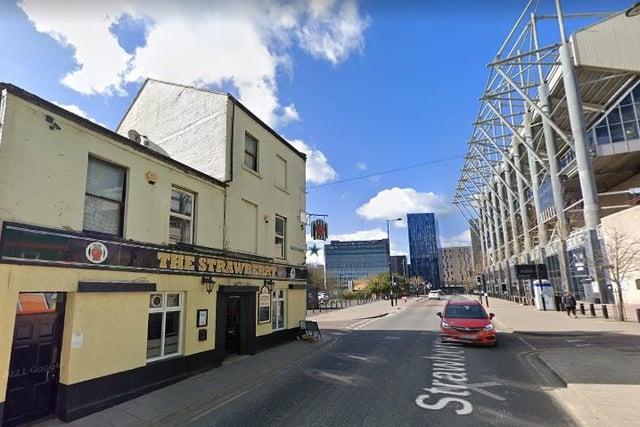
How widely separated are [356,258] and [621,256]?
12509 centimetres

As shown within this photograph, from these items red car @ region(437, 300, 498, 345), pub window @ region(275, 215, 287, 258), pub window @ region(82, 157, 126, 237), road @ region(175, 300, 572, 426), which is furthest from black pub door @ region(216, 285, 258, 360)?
red car @ region(437, 300, 498, 345)

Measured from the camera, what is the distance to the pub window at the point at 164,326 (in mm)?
8913

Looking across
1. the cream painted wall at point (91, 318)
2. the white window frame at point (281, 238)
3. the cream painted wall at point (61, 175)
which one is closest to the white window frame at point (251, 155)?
the white window frame at point (281, 238)

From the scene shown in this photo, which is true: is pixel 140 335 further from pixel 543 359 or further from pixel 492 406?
pixel 543 359

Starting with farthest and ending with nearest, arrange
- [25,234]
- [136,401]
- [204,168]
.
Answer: [204,168], [136,401], [25,234]

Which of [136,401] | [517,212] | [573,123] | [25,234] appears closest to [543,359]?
[136,401]

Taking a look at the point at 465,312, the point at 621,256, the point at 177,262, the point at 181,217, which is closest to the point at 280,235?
the point at 181,217

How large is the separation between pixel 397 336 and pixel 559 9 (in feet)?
95.6

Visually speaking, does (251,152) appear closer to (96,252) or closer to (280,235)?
(280,235)

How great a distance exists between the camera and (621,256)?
19.2 m

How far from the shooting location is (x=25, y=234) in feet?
20.8

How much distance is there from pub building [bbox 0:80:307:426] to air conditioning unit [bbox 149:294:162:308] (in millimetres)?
42

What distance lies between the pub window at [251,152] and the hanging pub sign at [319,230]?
20.4ft

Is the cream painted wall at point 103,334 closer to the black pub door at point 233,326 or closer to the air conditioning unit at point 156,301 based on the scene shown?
the air conditioning unit at point 156,301
